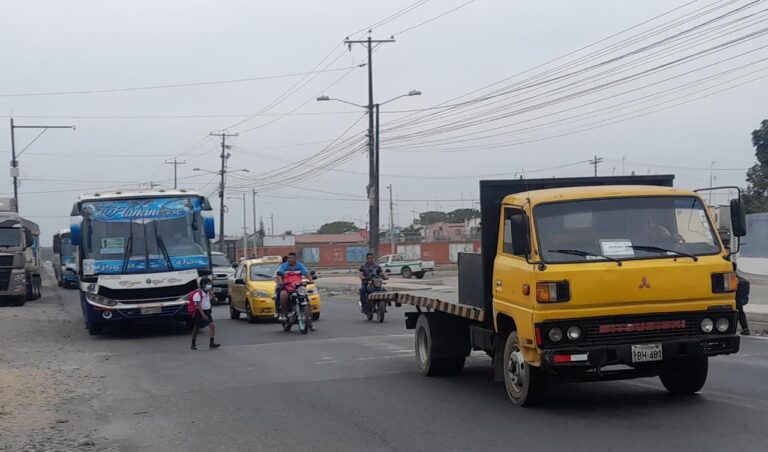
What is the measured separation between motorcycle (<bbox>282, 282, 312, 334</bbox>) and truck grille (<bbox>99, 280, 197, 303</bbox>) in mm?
2215

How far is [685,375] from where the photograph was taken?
9.92 m

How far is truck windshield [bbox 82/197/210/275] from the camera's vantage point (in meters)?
19.4

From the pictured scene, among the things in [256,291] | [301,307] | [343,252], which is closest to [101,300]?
[301,307]

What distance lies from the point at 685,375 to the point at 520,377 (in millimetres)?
1849

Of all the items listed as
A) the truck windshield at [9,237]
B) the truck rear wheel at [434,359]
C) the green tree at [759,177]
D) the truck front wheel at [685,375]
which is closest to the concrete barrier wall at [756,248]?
the green tree at [759,177]

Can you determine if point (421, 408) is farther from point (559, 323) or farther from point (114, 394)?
point (114, 394)

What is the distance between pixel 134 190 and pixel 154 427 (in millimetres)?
11807

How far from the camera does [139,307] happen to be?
63.6 ft

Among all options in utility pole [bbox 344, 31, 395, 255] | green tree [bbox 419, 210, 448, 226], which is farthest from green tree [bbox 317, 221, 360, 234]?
utility pole [bbox 344, 31, 395, 255]

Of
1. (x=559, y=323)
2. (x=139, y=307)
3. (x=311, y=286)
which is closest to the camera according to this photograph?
(x=559, y=323)

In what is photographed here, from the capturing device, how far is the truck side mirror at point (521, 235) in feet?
29.8

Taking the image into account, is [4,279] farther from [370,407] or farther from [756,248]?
[756,248]

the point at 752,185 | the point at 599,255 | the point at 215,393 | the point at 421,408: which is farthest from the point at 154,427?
the point at 752,185

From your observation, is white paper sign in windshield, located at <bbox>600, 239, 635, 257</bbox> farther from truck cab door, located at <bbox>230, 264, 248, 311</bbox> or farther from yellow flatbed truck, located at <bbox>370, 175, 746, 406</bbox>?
truck cab door, located at <bbox>230, 264, 248, 311</bbox>
